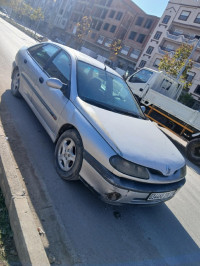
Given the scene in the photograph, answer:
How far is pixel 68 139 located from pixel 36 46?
3.31 meters

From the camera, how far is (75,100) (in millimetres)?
3588

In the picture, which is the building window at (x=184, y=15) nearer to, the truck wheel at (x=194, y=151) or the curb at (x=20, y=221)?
the truck wheel at (x=194, y=151)

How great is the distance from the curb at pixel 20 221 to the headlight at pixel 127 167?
111 cm

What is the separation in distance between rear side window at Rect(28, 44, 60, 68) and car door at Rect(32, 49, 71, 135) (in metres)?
0.19

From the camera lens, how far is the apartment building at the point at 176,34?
33781 mm

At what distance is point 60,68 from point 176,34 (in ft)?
126

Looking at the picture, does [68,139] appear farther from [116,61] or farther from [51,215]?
[116,61]

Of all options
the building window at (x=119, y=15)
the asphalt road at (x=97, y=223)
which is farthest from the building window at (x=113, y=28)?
the asphalt road at (x=97, y=223)

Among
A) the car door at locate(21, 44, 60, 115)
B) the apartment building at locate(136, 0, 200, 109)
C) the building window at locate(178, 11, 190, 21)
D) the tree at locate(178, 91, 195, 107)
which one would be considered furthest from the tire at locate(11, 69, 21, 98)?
the building window at locate(178, 11, 190, 21)

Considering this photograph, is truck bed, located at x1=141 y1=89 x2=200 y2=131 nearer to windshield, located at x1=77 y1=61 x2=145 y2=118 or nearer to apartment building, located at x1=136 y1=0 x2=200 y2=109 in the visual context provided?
windshield, located at x1=77 y1=61 x2=145 y2=118

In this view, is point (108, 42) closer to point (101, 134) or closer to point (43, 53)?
point (43, 53)

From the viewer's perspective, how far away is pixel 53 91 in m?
4.03

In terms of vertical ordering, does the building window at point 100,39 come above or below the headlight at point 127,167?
above

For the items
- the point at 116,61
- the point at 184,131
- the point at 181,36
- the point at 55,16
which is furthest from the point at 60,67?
the point at 55,16
